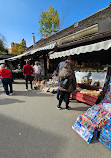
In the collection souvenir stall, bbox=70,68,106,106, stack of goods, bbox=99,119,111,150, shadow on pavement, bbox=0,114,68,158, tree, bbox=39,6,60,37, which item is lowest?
shadow on pavement, bbox=0,114,68,158

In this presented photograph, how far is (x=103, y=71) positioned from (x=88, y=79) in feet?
2.69

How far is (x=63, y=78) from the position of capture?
3104mm

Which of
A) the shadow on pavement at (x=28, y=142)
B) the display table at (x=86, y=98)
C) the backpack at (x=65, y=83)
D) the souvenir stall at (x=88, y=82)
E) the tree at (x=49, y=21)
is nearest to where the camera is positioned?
the shadow on pavement at (x=28, y=142)

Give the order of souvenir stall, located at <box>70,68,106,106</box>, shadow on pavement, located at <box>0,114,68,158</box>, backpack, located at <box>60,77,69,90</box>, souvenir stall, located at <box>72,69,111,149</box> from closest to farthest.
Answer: shadow on pavement, located at <box>0,114,68,158</box> < souvenir stall, located at <box>72,69,111,149</box> < backpack, located at <box>60,77,69,90</box> < souvenir stall, located at <box>70,68,106,106</box>

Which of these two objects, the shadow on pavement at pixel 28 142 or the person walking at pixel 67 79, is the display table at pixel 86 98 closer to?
the person walking at pixel 67 79

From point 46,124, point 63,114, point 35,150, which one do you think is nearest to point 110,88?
point 63,114

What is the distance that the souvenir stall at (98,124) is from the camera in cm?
188

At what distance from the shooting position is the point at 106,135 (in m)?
1.82

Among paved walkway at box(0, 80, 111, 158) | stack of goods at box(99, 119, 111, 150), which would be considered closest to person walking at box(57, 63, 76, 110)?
paved walkway at box(0, 80, 111, 158)

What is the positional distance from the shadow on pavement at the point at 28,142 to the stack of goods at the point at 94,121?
1.38ft

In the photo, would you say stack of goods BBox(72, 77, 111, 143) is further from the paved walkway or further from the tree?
the tree

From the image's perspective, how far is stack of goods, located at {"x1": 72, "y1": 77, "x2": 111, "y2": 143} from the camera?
77.1 inches

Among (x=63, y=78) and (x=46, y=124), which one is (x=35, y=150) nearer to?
(x=46, y=124)

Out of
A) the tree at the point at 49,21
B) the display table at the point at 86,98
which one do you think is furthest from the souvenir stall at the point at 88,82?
the tree at the point at 49,21
